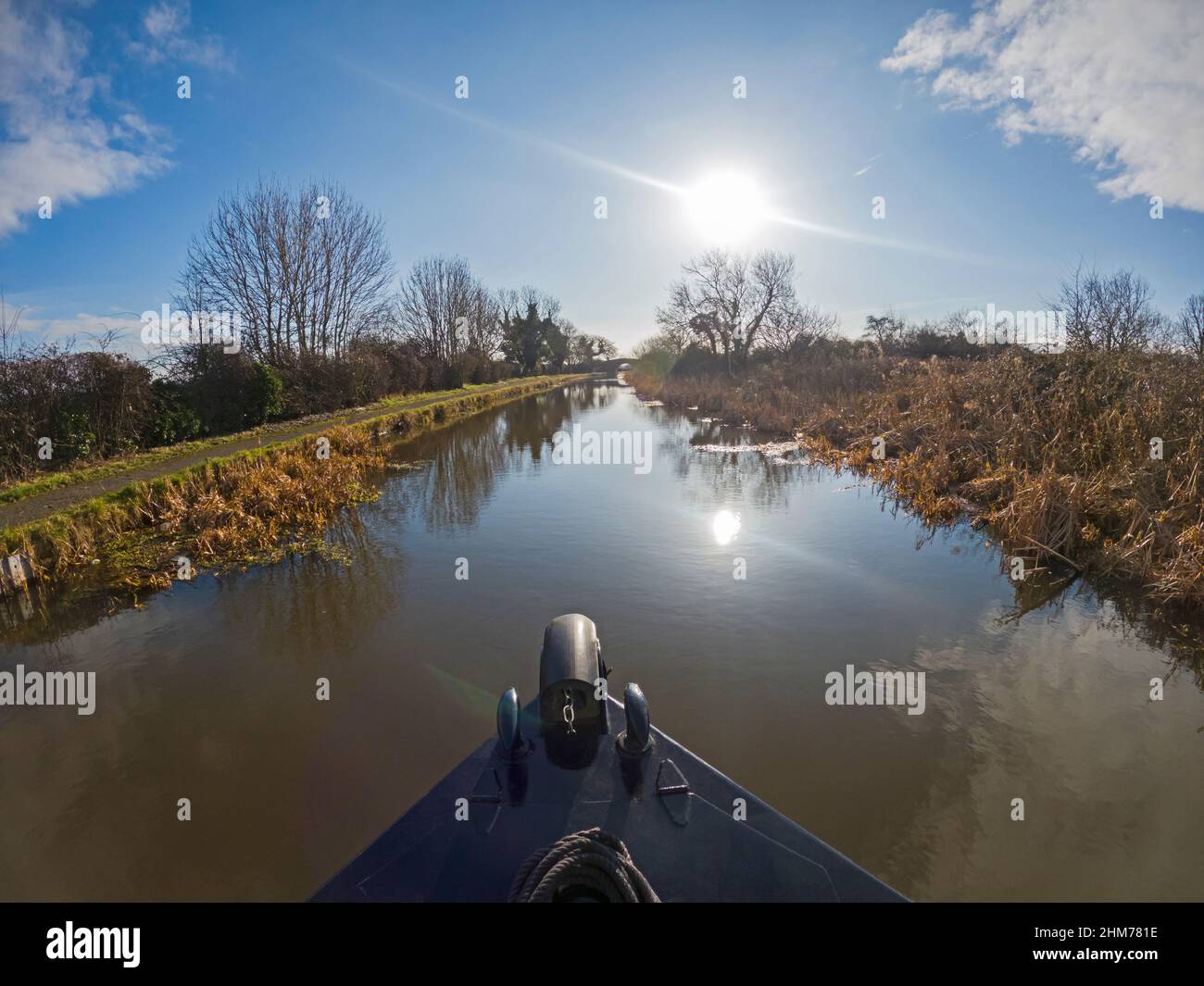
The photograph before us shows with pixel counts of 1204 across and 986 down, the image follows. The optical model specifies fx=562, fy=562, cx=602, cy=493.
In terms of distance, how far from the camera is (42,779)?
3432mm

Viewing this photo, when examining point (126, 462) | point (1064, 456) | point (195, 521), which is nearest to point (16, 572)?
point (195, 521)

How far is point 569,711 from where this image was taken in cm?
258

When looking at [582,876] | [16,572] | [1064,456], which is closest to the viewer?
[582,876]

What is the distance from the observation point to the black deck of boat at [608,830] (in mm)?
1883

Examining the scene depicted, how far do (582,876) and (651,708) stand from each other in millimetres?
2532

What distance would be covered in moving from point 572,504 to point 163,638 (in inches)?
235

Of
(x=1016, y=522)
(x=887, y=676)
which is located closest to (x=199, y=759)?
(x=887, y=676)

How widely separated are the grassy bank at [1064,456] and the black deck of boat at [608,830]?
5.47m

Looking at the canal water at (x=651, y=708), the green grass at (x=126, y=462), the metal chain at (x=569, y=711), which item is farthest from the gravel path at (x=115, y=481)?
the metal chain at (x=569, y=711)

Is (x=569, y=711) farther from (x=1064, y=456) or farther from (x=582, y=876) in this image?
(x=1064, y=456)

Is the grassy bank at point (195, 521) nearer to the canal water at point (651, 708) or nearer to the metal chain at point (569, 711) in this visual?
the canal water at point (651, 708)

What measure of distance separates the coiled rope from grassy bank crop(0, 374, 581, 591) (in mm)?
6640

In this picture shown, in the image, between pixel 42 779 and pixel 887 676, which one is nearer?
pixel 42 779
